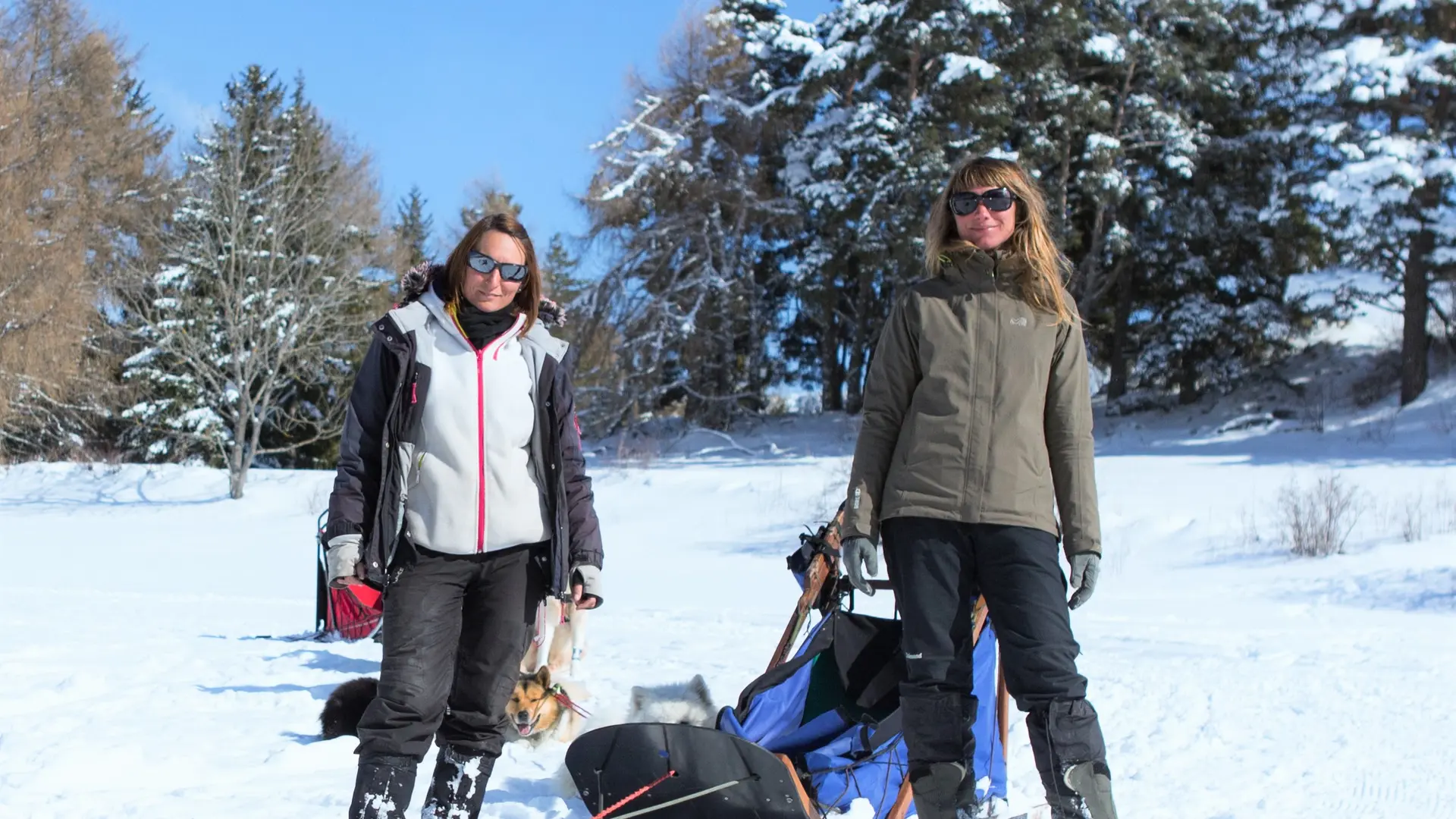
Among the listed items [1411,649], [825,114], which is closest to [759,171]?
[825,114]

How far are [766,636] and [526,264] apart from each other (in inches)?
195

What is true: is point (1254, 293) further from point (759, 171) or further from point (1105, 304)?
point (759, 171)

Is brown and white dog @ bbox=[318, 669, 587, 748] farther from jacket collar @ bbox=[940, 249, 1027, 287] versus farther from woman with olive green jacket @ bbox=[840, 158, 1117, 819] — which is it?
jacket collar @ bbox=[940, 249, 1027, 287]

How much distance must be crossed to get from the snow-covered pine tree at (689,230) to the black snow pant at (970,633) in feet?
67.4

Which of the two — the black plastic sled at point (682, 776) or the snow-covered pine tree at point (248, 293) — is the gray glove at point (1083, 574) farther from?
the snow-covered pine tree at point (248, 293)

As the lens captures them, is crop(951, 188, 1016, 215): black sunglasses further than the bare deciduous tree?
No

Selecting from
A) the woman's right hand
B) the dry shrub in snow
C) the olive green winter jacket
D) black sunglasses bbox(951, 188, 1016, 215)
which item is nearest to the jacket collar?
the olive green winter jacket

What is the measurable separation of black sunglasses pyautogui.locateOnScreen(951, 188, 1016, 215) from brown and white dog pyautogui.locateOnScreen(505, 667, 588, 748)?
100 inches

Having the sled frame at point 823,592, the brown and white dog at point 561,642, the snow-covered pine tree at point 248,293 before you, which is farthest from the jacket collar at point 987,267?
the snow-covered pine tree at point 248,293

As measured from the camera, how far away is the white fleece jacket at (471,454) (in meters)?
2.62

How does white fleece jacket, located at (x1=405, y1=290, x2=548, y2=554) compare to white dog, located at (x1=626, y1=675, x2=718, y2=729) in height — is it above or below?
above

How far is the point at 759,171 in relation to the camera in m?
25.5

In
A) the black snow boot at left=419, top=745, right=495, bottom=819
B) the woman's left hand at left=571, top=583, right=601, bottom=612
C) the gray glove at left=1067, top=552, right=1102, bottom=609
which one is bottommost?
the black snow boot at left=419, top=745, right=495, bottom=819

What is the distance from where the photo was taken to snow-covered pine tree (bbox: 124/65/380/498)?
20.7 meters
